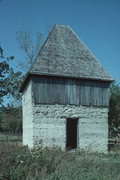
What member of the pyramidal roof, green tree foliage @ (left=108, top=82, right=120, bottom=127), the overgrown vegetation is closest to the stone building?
the pyramidal roof

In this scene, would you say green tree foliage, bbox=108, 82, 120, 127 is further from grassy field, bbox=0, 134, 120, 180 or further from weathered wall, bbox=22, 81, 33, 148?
grassy field, bbox=0, 134, 120, 180

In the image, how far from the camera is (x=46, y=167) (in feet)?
27.6

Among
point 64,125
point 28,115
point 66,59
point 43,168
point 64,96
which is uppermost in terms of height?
point 66,59

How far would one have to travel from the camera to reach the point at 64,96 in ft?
63.5

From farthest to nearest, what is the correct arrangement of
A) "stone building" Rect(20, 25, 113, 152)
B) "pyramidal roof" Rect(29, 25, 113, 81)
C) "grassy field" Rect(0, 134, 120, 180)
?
"pyramidal roof" Rect(29, 25, 113, 81) → "stone building" Rect(20, 25, 113, 152) → "grassy field" Rect(0, 134, 120, 180)

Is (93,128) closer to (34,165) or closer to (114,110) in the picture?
(114,110)

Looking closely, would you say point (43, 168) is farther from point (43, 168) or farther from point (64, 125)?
point (64, 125)

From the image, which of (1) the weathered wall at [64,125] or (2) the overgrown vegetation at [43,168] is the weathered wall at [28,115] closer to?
(1) the weathered wall at [64,125]

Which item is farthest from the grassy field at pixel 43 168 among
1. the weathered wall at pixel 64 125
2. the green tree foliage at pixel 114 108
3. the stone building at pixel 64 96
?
the green tree foliage at pixel 114 108

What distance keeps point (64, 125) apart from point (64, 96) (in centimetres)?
209

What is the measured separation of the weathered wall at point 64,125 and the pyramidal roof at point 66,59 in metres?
2.49

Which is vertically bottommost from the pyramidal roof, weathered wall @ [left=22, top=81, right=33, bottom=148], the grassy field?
the grassy field

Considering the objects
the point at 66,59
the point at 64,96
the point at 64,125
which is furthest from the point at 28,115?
the point at 66,59

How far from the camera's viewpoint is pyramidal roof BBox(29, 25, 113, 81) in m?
19.2
